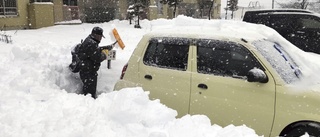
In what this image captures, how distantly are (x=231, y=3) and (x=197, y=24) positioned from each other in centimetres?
4011

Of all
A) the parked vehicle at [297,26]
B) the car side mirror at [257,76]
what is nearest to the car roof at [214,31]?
the car side mirror at [257,76]

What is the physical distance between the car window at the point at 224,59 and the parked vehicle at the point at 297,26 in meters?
4.73

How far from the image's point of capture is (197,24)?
5000mm

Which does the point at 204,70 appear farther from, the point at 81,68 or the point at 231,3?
the point at 231,3

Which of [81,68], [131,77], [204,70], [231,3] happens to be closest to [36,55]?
[81,68]

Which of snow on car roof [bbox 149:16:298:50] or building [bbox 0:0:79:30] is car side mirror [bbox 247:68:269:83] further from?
building [bbox 0:0:79:30]

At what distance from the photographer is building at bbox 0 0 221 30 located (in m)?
19.7

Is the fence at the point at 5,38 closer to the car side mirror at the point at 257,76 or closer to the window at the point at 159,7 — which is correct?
the car side mirror at the point at 257,76

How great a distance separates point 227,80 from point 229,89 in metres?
0.11

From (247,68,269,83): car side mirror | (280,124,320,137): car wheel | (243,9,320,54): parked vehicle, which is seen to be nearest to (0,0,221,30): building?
(243,9,320,54): parked vehicle

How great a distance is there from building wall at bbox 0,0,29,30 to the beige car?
54.9ft

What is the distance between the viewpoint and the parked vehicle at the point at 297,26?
8.20 metres

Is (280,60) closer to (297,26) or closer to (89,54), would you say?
(89,54)

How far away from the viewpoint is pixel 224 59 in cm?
418
